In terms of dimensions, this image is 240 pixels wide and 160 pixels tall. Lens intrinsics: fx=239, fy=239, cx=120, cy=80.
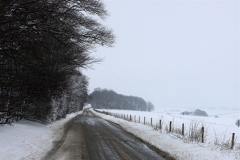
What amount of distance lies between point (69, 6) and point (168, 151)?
779cm

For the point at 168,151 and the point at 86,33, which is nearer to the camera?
the point at 86,33

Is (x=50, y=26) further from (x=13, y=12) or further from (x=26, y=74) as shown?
(x=26, y=74)

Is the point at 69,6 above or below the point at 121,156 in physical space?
above

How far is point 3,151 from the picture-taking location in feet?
27.2

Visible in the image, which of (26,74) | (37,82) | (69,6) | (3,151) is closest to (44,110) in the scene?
(37,82)

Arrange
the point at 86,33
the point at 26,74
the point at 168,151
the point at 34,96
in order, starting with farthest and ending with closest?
the point at 34,96 < the point at 26,74 < the point at 168,151 < the point at 86,33

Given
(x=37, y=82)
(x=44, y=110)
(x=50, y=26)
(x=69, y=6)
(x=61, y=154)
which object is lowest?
(x=61, y=154)

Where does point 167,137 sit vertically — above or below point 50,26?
below

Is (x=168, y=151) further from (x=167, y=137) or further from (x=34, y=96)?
(x=34, y=96)

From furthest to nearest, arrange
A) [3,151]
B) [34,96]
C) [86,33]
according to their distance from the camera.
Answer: [34,96] < [86,33] < [3,151]

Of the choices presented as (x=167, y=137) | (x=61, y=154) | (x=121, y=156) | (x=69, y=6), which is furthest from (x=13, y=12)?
(x=167, y=137)

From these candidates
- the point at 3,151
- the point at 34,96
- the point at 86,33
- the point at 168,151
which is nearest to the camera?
the point at 3,151

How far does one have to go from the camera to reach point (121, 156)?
9.72 m

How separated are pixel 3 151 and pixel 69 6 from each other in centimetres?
556
